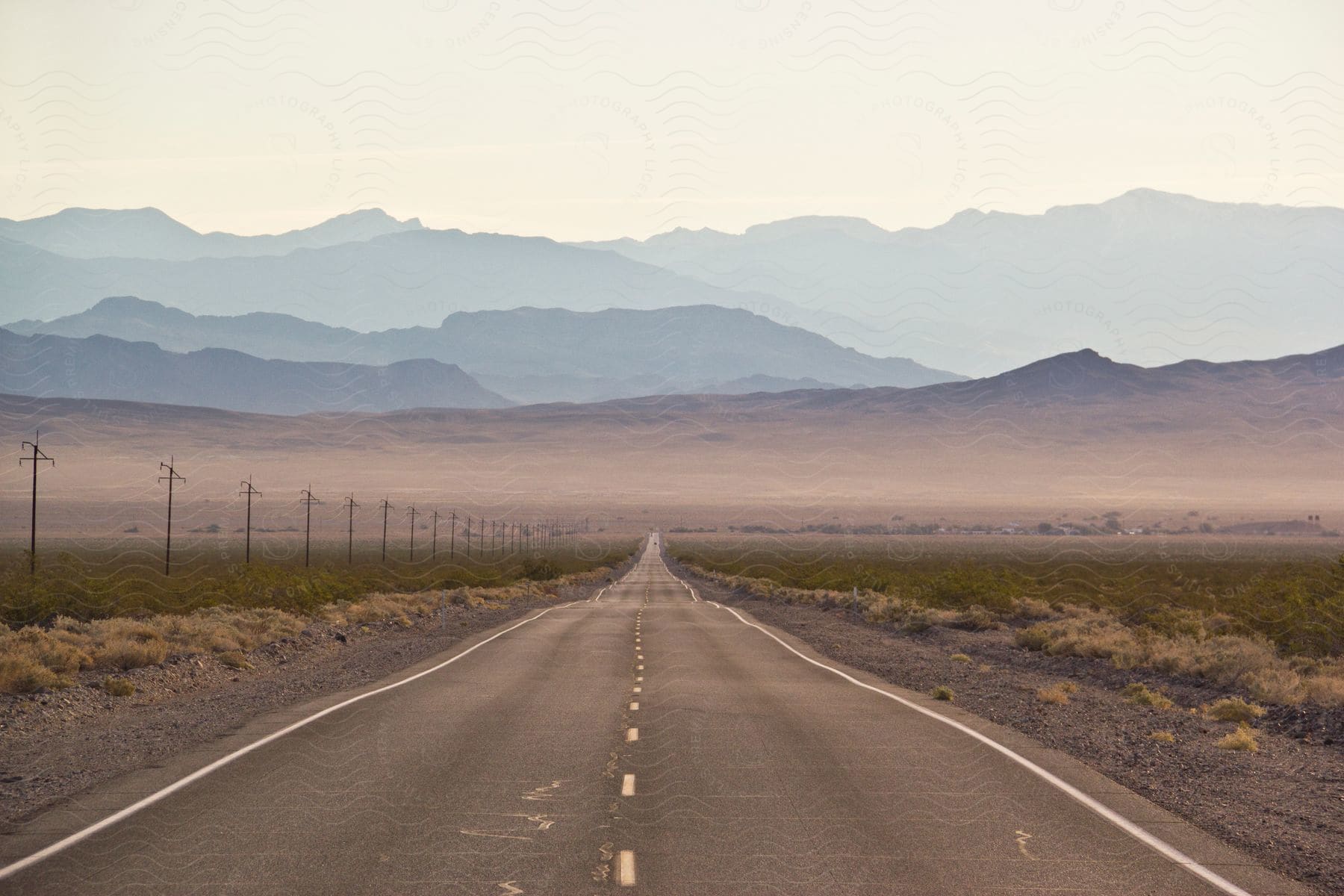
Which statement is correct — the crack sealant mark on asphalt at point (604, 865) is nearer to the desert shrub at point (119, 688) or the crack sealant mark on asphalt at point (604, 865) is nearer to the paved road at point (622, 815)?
the paved road at point (622, 815)

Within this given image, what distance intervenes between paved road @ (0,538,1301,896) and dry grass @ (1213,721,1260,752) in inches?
98.5

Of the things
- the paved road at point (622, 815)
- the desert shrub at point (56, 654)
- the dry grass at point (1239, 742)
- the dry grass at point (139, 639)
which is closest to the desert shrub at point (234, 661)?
the dry grass at point (139, 639)

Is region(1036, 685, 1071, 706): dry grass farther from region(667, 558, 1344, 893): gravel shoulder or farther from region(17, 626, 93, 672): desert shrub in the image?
region(17, 626, 93, 672): desert shrub

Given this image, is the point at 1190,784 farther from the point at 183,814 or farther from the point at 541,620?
the point at 541,620

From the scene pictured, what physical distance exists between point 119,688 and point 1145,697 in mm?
16547

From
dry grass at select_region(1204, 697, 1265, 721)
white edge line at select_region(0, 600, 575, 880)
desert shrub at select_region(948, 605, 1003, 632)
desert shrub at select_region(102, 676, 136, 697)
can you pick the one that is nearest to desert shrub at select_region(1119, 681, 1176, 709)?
dry grass at select_region(1204, 697, 1265, 721)

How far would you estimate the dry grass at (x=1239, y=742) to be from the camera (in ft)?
50.9

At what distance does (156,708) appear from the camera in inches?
772

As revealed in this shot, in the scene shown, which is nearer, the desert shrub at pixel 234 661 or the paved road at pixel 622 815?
the paved road at pixel 622 815

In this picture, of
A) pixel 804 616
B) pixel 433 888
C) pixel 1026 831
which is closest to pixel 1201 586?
pixel 804 616

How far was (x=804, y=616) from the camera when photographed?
4766 cm

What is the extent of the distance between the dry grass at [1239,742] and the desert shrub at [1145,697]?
135 inches

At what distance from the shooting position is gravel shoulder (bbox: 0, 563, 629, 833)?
13492 mm

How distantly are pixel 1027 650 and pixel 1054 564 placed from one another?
5936cm
